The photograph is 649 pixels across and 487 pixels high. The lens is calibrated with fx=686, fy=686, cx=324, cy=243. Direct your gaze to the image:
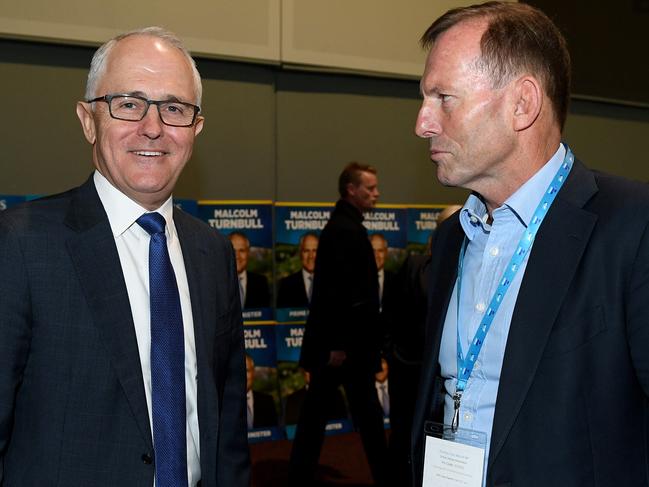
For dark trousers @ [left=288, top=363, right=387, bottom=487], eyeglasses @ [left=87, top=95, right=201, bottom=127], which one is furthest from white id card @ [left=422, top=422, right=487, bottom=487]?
dark trousers @ [left=288, top=363, right=387, bottom=487]

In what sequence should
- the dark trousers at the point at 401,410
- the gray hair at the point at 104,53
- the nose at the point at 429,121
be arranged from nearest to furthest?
the nose at the point at 429,121 < the gray hair at the point at 104,53 < the dark trousers at the point at 401,410

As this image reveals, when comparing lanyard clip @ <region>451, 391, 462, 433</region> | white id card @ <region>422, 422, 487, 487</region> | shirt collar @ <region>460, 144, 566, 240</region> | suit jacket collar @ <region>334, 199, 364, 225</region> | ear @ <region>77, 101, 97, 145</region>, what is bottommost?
white id card @ <region>422, 422, 487, 487</region>

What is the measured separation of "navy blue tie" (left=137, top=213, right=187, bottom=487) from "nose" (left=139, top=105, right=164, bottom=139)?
0.70 feet

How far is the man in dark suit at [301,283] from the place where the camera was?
5949 millimetres

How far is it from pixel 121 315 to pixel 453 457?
844 mm

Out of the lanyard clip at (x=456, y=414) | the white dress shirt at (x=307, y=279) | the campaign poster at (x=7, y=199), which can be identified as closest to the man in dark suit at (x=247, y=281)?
the white dress shirt at (x=307, y=279)

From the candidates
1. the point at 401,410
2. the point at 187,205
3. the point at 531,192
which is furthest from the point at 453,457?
the point at 187,205

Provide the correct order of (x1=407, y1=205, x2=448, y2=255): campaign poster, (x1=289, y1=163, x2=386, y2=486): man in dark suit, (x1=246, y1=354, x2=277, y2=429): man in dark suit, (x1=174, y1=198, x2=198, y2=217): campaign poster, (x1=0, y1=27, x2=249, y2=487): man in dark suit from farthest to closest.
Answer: (x1=407, y1=205, x2=448, y2=255): campaign poster, (x1=246, y1=354, x2=277, y2=429): man in dark suit, (x1=174, y1=198, x2=198, y2=217): campaign poster, (x1=289, y1=163, x2=386, y2=486): man in dark suit, (x1=0, y1=27, x2=249, y2=487): man in dark suit

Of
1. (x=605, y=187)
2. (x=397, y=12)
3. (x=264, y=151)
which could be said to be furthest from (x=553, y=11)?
(x=605, y=187)

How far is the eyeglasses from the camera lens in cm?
177

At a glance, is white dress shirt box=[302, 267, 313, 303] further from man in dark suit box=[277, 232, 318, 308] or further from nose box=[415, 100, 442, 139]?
nose box=[415, 100, 442, 139]

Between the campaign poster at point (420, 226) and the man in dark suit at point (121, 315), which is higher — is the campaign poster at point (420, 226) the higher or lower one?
the higher one

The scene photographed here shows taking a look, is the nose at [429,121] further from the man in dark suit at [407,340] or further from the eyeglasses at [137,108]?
the man in dark suit at [407,340]

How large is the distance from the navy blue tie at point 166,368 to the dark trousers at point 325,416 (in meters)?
2.91
